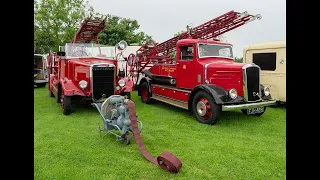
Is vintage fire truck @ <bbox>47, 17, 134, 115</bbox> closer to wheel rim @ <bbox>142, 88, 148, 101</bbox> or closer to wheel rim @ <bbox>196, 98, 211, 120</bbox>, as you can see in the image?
wheel rim @ <bbox>142, 88, 148, 101</bbox>

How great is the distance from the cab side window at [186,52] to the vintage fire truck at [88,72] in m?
1.58

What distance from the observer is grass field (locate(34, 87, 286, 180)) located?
9.98 feet

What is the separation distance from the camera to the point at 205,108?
5.45 metres

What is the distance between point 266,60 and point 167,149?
5.58 meters

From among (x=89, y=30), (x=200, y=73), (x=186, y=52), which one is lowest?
(x=200, y=73)

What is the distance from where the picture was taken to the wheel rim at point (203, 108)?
5.45 metres

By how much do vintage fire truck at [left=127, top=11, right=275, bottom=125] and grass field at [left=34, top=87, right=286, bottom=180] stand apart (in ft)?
1.46

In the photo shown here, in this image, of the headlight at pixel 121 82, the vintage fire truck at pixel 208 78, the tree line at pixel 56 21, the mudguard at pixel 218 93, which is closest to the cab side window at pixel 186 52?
the vintage fire truck at pixel 208 78

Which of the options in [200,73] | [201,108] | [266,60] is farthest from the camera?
[266,60]

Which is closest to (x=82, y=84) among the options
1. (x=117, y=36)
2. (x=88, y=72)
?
(x=88, y=72)

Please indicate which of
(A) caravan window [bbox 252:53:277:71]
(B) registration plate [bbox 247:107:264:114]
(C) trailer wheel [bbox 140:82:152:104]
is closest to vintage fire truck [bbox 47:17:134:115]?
(C) trailer wheel [bbox 140:82:152:104]

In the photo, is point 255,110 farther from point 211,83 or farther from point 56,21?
point 56,21

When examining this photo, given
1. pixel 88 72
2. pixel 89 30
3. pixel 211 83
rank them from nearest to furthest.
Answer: pixel 211 83, pixel 88 72, pixel 89 30

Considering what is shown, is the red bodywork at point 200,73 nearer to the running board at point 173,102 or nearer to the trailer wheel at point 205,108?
the running board at point 173,102
